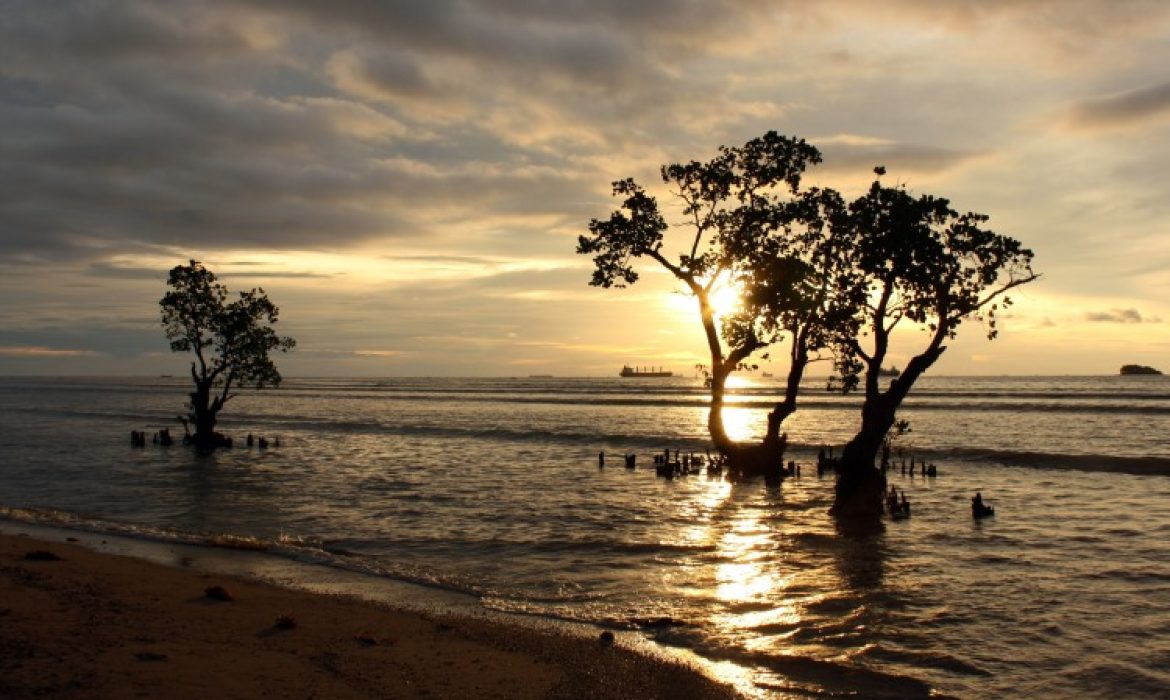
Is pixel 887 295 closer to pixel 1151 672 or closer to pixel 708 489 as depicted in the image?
pixel 708 489

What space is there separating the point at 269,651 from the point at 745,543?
14.6 meters

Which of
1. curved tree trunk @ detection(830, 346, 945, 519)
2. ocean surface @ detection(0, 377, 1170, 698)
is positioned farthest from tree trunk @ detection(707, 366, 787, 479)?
curved tree trunk @ detection(830, 346, 945, 519)

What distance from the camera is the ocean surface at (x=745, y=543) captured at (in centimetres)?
1303

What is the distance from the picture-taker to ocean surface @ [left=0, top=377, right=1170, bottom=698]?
13031mm

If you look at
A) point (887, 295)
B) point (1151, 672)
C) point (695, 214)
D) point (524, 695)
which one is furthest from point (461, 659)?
point (695, 214)

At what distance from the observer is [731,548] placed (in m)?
21.8

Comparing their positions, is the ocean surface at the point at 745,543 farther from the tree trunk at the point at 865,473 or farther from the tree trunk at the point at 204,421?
the tree trunk at the point at 204,421

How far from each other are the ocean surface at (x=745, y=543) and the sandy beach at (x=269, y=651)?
6.72ft

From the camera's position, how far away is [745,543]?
2255 centimetres

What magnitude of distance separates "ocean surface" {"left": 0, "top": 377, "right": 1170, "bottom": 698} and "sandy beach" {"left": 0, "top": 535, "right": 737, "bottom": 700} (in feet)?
6.72

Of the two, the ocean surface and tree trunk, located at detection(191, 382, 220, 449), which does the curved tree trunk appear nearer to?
the ocean surface

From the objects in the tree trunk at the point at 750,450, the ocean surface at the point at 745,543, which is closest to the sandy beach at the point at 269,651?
the ocean surface at the point at 745,543

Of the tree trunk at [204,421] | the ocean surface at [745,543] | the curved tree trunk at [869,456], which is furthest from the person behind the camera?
the tree trunk at [204,421]

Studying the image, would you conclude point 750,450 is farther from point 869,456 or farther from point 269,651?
point 269,651
